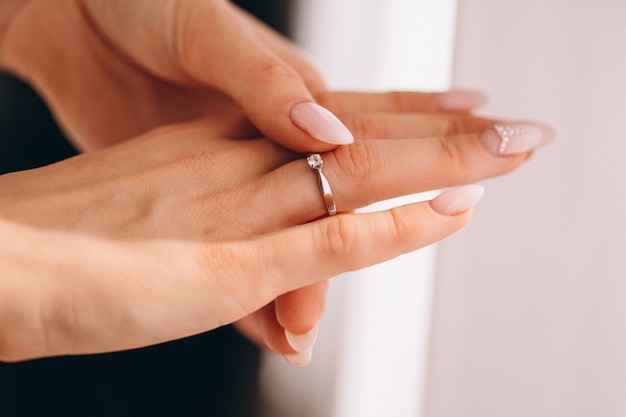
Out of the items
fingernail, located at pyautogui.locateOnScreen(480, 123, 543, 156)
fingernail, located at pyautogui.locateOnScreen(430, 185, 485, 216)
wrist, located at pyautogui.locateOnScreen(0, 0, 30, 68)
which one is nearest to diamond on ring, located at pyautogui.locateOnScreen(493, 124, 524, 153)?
fingernail, located at pyautogui.locateOnScreen(480, 123, 543, 156)

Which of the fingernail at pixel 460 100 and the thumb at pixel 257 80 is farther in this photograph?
the fingernail at pixel 460 100

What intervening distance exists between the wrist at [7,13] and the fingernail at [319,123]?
858mm

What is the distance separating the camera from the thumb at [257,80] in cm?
73

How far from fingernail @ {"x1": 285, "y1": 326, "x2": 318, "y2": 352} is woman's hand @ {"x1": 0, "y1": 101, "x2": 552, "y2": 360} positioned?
0.11ft

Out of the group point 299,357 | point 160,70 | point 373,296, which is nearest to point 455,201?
point 299,357

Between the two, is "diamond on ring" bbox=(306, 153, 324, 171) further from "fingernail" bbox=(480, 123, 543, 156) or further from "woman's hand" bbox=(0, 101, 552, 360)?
"fingernail" bbox=(480, 123, 543, 156)

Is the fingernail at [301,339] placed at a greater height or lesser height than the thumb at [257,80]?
lesser

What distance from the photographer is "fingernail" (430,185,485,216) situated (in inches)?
26.4

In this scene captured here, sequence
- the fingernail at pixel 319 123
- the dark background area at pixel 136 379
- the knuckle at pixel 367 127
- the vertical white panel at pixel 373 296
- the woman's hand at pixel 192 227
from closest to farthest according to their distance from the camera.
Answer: the woman's hand at pixel 192 227, the fingernail at pixel 319 123, the knuckle at pixel 367 127, the vertical white panel at pixel 373 296, the dark background area at pixel 136 379

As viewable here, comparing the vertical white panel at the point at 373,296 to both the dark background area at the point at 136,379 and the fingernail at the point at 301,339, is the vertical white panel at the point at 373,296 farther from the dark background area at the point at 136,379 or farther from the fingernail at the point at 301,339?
the fingernail at the point at 301,339

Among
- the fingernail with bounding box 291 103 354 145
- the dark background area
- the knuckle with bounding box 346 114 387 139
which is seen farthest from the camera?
the dark background area

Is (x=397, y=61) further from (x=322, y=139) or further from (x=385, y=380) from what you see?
(x=385, y=380)

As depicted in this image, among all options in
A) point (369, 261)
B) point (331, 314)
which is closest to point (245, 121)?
point (369, 261)

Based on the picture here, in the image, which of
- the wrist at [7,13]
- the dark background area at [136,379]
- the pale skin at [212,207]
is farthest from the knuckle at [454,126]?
the wrist at [7,13]
